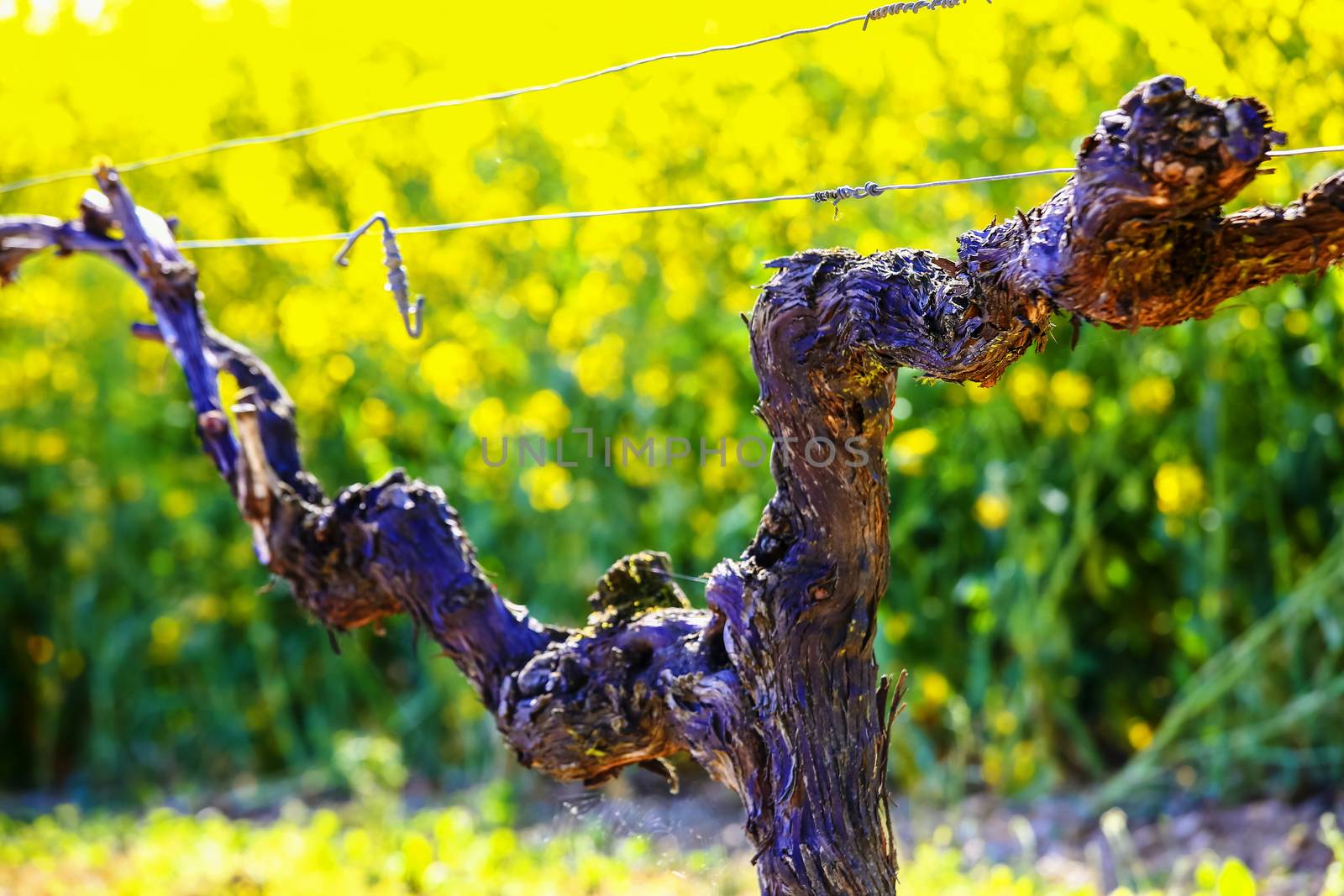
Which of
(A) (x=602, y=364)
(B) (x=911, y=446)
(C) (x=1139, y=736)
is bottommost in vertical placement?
(C) (x=1139, y=736)

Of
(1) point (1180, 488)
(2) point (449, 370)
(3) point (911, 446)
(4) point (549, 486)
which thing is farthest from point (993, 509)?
(2) point (449, 370)

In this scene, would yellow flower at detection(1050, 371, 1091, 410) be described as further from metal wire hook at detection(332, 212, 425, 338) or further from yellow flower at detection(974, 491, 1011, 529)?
metal wire hook at detection(332, 212, 425, 338)

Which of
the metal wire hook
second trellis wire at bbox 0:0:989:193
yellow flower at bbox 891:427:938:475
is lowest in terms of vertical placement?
yellow flower at bbox 891:427:938:475

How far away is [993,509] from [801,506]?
1808 millimetres

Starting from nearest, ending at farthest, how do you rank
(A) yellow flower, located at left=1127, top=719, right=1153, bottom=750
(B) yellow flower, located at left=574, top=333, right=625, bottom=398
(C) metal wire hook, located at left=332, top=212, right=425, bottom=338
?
(C) metal wire hook, located at left=332, top=212, right=425, bottom=338, (A) yellow flower, located at left=1127, top=719, right=1153, bottom=750, (B) yellow flower, located at left=574, top=333, right=625, bottom=398

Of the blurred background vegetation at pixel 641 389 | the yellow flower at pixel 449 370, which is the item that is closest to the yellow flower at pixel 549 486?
the blurred background vegetation at pixel 641 389

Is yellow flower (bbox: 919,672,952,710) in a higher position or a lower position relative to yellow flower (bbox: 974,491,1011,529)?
lower

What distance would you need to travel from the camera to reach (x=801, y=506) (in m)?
1.42

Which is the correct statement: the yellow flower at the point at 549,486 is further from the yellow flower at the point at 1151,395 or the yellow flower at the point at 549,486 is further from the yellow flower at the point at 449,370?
the yellow flower at the point at 1151,395

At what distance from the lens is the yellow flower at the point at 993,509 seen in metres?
3.12

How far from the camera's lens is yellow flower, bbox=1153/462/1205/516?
3031 millimetres

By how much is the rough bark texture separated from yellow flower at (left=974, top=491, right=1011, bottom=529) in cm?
154

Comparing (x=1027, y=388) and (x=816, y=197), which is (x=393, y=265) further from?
(x=1027, y=388)

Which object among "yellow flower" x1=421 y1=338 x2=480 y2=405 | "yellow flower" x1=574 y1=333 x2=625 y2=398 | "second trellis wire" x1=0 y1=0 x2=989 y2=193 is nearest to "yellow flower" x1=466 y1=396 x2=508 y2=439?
"yellow flower" x1=421 y1=338 x2=480 y2=405
